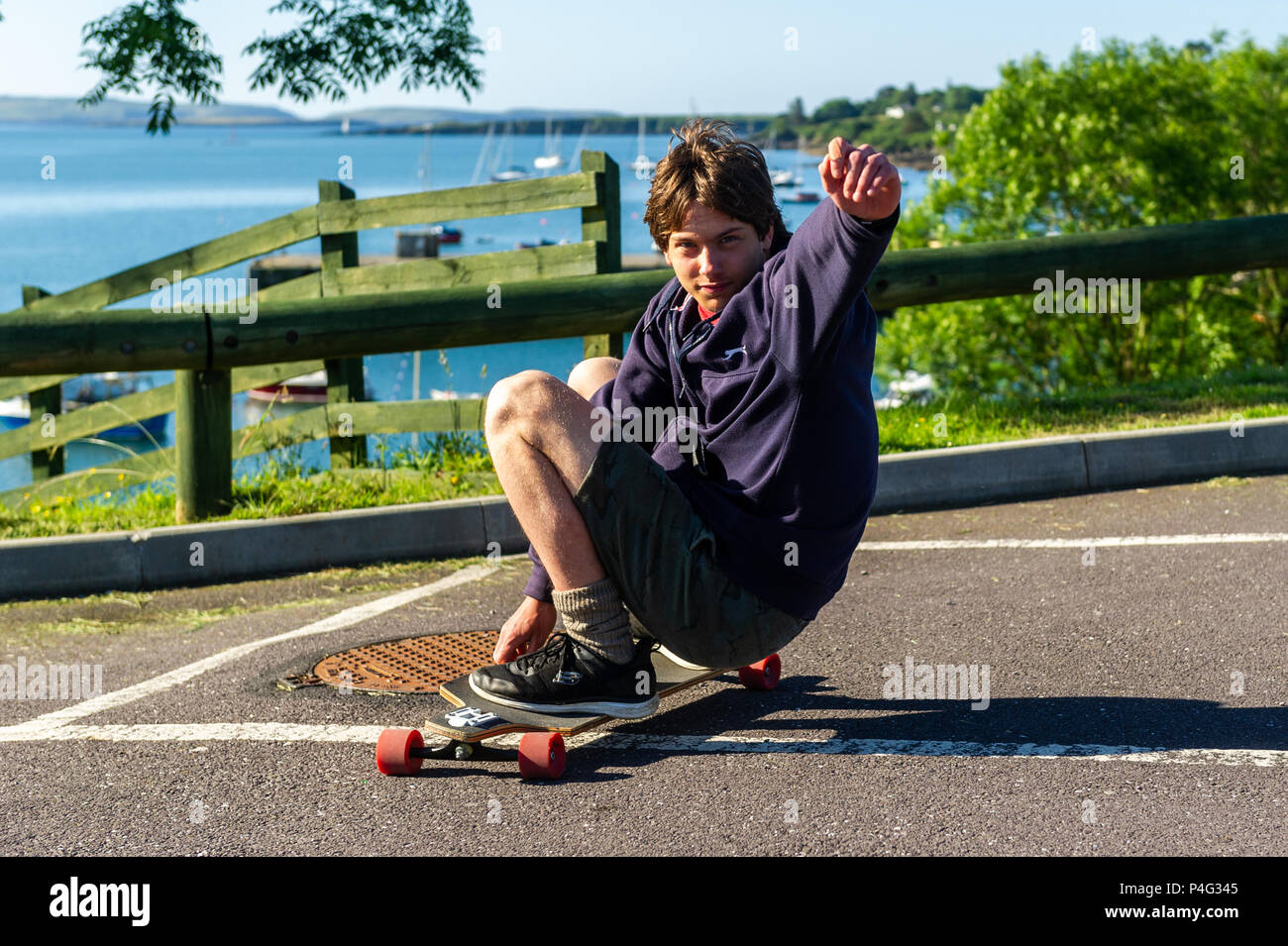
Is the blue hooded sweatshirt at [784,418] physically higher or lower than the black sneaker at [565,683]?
higher

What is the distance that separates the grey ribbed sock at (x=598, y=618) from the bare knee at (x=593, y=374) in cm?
66

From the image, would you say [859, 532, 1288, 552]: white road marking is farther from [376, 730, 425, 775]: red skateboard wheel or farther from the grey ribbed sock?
[376, 730, 425, 775]: red skateboard wheel

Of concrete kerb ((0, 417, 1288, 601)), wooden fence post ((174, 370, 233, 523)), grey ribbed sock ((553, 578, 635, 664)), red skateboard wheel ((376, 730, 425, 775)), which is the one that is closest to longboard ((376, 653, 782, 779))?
red skateboard wheel ((376, 730, 425, 775))

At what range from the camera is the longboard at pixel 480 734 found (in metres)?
3.30

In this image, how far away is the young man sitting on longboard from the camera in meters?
3.19

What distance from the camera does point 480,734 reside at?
3383 millimetres

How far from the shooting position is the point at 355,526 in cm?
564

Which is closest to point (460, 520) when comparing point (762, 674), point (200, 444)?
point (200, 444)

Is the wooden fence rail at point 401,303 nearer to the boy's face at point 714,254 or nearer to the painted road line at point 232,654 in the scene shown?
the painted road line at point 232,654

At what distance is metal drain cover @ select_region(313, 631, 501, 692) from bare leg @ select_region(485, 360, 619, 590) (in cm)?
89

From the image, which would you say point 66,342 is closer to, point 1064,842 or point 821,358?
point 821,358

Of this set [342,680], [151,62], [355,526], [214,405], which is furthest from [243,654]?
[151,62]

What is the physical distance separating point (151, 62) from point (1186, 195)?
12124 millimetres

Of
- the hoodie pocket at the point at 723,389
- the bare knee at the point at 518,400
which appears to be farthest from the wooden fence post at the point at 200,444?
the hoodie pocket at the point at 723,389
